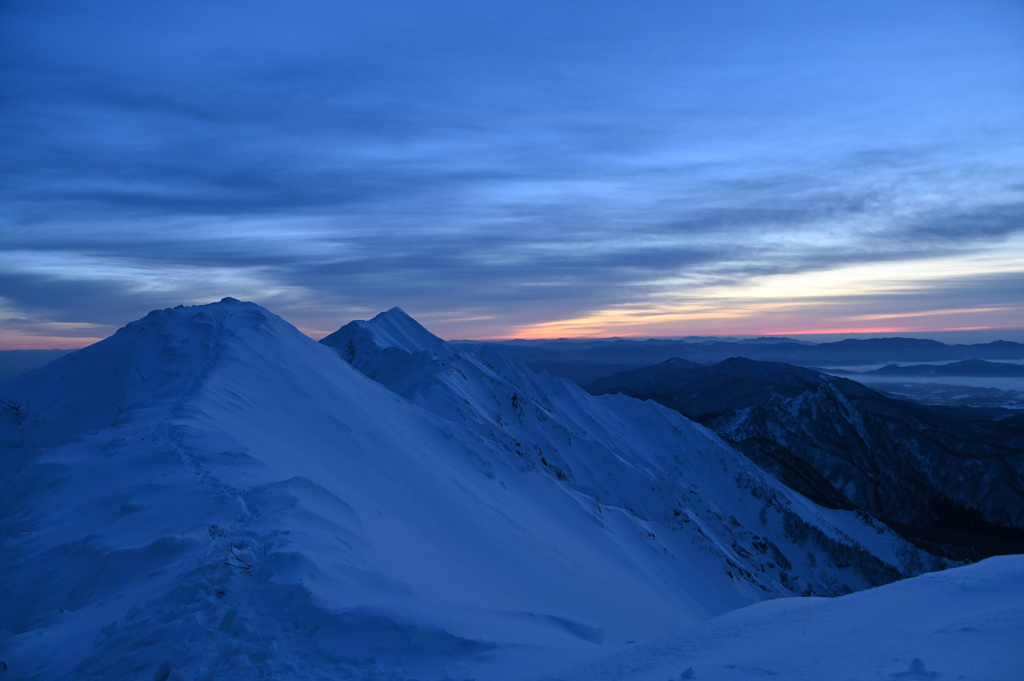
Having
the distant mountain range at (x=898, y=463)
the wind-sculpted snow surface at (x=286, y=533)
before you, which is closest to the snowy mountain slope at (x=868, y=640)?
the wind-sculpted snow surface at (x=286, y=533)

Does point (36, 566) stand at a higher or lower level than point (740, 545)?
higher

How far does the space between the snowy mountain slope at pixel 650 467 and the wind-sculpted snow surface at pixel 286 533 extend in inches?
34.3

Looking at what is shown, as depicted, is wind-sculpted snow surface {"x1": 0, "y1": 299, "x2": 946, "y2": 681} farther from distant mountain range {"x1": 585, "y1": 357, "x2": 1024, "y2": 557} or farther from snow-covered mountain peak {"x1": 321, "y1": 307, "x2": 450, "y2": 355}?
distant mountain range {"x1": 585, "y1": 357, "x2": 1024, "y2": 557}

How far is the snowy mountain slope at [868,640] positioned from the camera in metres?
5.78

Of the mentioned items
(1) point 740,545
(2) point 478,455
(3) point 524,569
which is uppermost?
(2) point 478,455

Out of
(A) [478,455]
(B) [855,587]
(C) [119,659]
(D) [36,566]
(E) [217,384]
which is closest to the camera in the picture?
(C) [119,659]

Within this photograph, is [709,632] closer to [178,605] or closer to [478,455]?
[178,605]

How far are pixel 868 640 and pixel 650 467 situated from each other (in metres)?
53.2

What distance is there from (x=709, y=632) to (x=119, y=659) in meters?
8.12

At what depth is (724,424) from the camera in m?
91.6

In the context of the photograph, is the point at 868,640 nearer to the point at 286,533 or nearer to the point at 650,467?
the point at 286,533

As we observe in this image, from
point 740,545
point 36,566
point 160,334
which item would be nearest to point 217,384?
point 160,334

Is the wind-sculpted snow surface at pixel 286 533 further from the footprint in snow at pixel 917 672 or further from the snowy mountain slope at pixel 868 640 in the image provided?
the footprint in snow at pixel 917 672

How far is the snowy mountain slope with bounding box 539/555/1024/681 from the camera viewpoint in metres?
5.78
